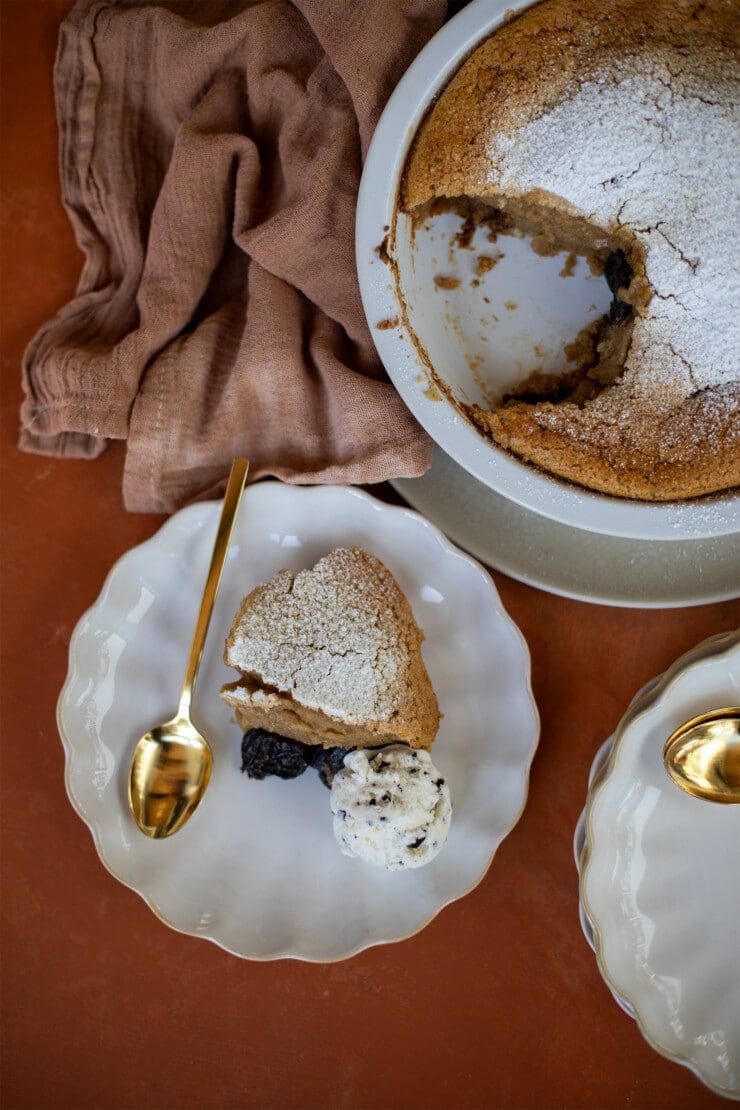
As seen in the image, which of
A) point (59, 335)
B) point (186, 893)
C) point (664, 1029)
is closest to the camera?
point (664, 1029)

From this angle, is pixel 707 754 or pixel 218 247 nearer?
pixel 707 754

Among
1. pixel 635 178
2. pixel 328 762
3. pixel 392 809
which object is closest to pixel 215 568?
pixel 328 762

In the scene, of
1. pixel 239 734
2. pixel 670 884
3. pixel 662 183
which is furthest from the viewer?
pixel 239 734

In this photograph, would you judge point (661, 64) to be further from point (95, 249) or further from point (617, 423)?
point (95, 249)

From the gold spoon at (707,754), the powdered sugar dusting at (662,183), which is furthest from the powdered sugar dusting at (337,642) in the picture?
the powdered sugar dusting at (662,183)

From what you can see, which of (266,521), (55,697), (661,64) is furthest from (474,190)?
(55,697)

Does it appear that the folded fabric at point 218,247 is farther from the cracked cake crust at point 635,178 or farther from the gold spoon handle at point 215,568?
the cracked cake crust at point 635,178

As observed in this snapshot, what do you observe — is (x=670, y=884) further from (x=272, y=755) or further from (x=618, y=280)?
(x=618, y=280)
